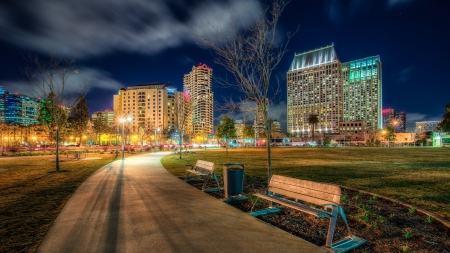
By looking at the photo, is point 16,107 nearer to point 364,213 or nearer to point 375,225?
point 364,213

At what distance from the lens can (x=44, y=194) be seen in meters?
8.23

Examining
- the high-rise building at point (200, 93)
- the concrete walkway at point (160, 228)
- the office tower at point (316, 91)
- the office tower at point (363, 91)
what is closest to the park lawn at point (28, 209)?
the concrete walkway at point (160, 228)

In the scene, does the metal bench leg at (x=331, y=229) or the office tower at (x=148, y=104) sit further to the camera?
the office tower at (x=148, y=104)

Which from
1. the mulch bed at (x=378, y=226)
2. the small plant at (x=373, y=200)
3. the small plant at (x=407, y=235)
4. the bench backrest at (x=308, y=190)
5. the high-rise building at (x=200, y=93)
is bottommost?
the small plant at (x=373, y=200)

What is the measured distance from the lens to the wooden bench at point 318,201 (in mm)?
4086

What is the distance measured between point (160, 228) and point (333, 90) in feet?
645

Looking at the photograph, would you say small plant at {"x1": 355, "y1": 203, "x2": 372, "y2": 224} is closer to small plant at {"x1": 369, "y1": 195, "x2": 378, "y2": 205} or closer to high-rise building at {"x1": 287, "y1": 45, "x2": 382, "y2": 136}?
small plant at {"x1": 369, "y1": 195, "x2": 378, "y2": 205}

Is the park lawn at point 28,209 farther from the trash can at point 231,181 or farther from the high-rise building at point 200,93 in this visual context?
the high-rise building at point 200,93

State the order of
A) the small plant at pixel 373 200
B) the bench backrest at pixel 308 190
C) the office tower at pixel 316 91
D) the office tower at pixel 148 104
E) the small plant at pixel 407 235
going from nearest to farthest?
the small plant at pixel 407 235 < the bench backrest at pixel 308 190 < the small plant at pixel 373 200 < the office tower at pixel 148 104 < the office tower at pixel 316 91

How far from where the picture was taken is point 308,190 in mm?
5062

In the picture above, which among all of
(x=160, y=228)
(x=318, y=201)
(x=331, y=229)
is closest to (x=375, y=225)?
(x=318, y=201)

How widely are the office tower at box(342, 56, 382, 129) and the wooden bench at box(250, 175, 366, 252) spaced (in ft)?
659

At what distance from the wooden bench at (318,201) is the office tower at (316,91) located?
184 metres

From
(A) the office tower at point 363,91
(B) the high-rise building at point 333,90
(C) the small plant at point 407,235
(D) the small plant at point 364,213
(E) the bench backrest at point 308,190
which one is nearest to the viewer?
(C) the small plant at point 407,235
